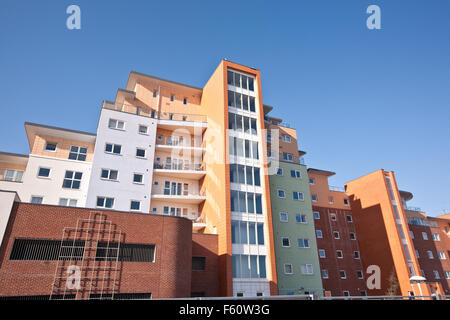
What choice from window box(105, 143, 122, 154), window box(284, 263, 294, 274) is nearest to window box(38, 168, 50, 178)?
window box(105, 143, 122, 154)

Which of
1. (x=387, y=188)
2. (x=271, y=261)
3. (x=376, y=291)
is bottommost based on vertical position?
(x=376, y=291)

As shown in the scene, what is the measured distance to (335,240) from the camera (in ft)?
135

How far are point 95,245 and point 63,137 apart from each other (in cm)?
1549

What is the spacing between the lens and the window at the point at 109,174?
28.4 m

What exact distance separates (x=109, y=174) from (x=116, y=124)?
567 cm

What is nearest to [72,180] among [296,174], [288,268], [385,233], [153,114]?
[153,114]

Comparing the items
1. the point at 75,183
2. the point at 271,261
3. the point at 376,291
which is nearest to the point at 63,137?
the point at 75,183

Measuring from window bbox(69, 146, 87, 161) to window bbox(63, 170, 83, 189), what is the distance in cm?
192

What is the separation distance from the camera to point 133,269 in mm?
19844

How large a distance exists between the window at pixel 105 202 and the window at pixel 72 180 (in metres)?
2.80

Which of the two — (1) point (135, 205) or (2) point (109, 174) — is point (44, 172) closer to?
(2) point (109, 174)

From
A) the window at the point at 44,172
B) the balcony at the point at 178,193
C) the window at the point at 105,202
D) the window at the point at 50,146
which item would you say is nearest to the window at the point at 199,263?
the balcony at the point at 178,193

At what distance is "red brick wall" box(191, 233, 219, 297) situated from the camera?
997 inches
